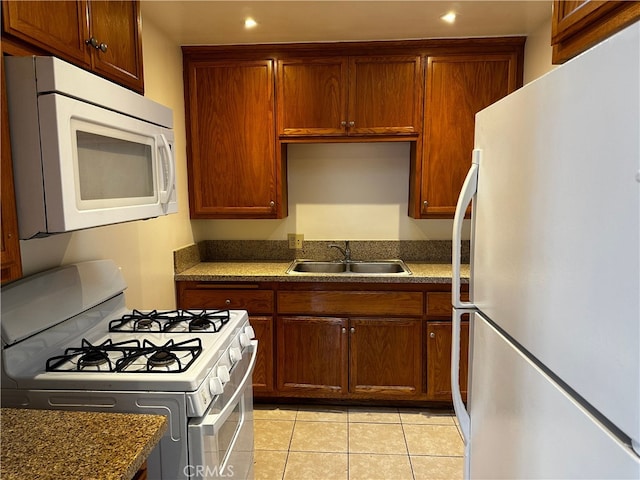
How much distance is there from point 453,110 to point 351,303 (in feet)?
4.55

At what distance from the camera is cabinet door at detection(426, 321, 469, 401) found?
2.67 m

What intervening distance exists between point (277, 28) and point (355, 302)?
171cm

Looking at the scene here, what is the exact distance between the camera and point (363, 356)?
2750 millimetres

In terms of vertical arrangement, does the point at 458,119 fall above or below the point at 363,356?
above

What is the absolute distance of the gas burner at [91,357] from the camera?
1379 millimetres

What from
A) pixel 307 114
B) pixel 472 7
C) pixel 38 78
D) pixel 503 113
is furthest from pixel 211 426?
pixel 472 7

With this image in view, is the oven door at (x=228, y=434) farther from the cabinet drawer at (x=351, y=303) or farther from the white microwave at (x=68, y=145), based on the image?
the cabinet drawer at (x=351, y=303)

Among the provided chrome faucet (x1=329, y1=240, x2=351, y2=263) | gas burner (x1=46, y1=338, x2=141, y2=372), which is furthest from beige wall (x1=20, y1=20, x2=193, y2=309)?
chrome faucet (x1=329, y1=240, x2=351, y2=263)

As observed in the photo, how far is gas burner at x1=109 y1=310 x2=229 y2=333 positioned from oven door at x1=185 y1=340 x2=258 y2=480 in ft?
0.59

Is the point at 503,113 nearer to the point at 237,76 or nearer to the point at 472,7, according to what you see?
the point at 472,7

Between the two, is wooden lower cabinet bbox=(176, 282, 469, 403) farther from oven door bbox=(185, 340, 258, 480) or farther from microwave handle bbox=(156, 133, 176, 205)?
microwave handle bbox=(156, 133, 176, 205)

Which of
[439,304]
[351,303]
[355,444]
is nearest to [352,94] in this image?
[351,303]

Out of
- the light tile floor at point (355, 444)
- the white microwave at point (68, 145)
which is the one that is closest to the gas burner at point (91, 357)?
the white microwave at point (68, 145)

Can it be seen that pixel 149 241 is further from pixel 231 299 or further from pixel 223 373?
pixel 223 373
